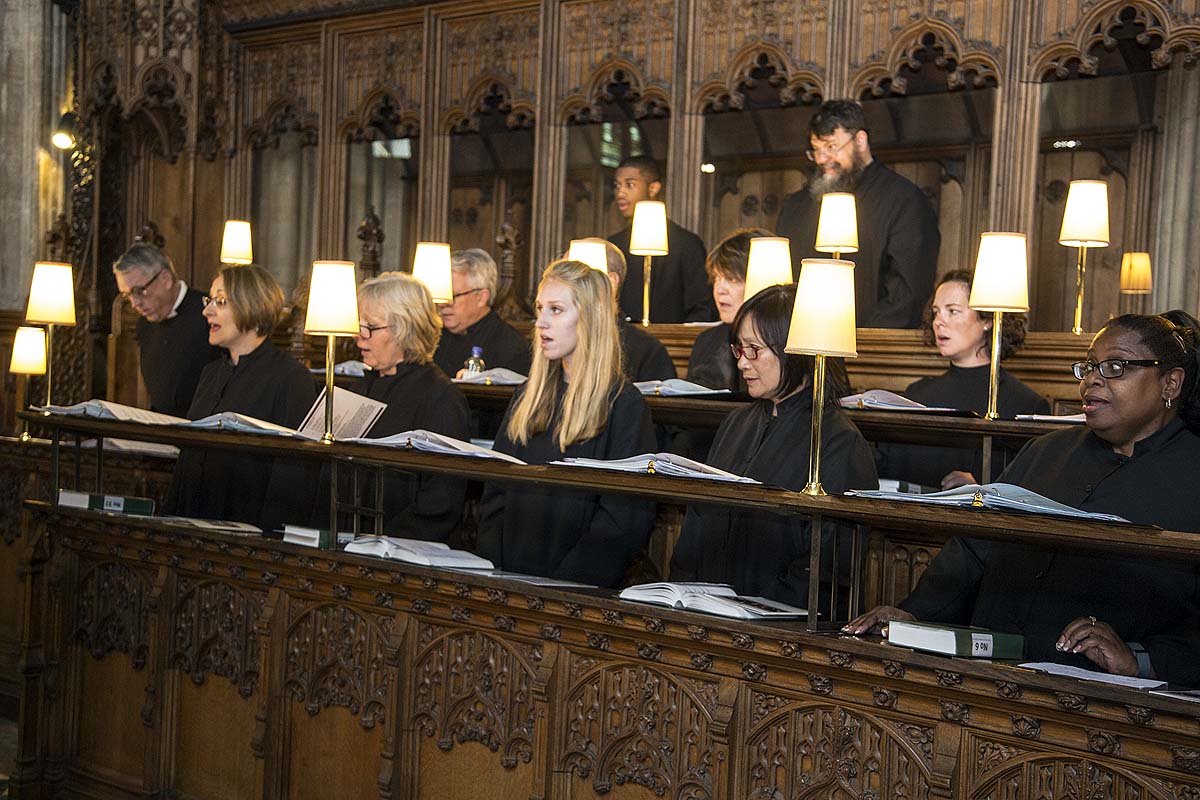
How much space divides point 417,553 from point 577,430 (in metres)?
0.62

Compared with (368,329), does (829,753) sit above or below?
below

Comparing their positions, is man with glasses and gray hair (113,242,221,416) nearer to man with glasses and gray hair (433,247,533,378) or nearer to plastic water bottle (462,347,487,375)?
man with glasses and gray hair (433,247,533,378)

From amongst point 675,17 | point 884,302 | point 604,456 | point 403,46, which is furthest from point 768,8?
point 604,456

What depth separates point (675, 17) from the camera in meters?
8.92

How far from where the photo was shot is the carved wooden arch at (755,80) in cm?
838

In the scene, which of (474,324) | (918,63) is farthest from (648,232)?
(918,63)

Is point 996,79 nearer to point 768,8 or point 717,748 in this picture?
point 768,8

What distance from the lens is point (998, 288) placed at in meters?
5.42

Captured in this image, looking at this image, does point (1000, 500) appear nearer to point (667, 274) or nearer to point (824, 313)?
point (824, 313)

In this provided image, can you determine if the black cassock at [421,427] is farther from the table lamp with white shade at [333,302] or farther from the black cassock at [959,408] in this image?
the black cassock at [959,408]

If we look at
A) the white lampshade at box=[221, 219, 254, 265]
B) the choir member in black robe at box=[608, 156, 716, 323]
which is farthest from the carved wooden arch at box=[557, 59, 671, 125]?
the white lampshade at box=[221, 219, 254, 265]

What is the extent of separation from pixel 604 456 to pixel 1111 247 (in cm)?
701

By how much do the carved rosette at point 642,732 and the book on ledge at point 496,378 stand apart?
263cm

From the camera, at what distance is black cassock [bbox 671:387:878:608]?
3.96 meters
